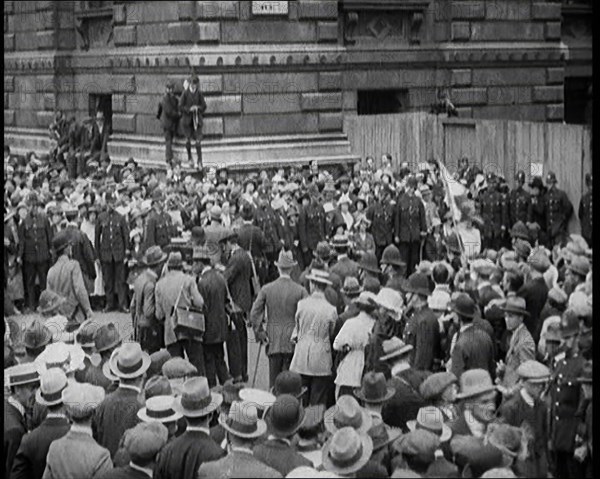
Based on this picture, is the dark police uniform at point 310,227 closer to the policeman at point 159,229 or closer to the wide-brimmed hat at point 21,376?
the policeman at point 159,229

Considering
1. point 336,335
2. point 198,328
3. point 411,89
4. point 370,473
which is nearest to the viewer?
point 370,473

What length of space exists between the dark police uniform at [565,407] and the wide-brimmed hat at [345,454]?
2129 millimetres

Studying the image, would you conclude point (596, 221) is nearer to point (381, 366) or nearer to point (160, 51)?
point (381, 366)

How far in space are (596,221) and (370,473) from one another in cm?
251

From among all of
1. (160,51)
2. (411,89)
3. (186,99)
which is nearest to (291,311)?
(186,99)

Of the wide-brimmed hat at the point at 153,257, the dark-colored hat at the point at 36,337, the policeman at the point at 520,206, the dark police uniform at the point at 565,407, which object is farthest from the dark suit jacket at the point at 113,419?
the policeman at the point at 520,206

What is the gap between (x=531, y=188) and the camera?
20.4 metres

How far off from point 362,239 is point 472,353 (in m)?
7.71

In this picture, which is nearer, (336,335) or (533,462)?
(533,462)

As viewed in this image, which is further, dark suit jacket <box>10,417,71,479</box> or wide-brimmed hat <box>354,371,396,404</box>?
wide-brimmed hat <box>354,371,396,404</box>

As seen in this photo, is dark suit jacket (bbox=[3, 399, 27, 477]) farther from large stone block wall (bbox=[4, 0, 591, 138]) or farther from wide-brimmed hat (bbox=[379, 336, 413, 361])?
large stone block wall (bbox=[4, 0, 591, 138])

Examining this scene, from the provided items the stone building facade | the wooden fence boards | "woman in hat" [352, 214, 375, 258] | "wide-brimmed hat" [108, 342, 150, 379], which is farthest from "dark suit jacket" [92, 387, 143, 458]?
the stone building facade

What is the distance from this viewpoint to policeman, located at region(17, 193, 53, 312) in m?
18.3

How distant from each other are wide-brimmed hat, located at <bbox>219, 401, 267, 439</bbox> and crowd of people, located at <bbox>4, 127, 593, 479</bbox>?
18mm
